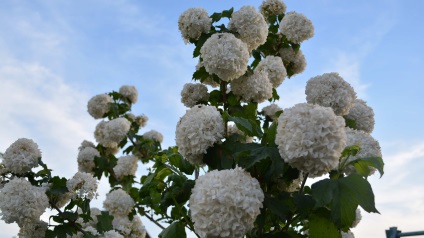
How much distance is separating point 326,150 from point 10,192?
285 cm

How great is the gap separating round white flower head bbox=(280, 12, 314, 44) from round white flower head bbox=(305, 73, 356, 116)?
59.5 inches

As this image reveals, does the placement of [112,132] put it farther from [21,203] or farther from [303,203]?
[303,203]

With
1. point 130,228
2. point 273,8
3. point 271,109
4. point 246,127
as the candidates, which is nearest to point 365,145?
point 246,127

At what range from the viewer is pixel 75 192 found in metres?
4.21

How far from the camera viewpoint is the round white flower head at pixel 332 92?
332cm

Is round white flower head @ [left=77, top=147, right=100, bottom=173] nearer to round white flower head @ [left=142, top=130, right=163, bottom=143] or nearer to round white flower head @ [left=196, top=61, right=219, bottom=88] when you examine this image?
round white flower head @ [left=142, top=130, right=163, bottom=143]

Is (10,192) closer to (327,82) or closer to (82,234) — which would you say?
(82,234)

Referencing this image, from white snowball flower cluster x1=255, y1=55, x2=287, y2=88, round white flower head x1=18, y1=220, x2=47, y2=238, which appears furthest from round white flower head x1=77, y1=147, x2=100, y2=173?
white snowball flower cluster x1=255, y1=55, x2=287, y2=88

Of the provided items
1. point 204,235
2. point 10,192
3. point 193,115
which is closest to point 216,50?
point 193,115

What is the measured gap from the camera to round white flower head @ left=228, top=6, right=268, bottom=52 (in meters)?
4.12

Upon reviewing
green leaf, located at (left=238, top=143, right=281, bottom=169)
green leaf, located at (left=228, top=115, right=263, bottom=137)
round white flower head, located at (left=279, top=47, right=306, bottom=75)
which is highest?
round white flower head, located at (left=279, top=47, right=306, bottom=75)

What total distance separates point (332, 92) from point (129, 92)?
4903 millimetres

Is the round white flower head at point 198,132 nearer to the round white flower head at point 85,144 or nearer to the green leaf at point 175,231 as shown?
the green leaf at point 175,231

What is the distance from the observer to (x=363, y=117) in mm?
3525
